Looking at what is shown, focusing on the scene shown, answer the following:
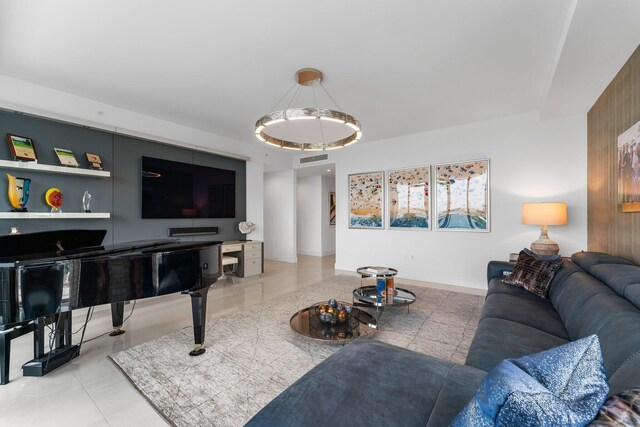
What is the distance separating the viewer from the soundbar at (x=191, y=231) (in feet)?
15.1

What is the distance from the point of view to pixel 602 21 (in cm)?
196

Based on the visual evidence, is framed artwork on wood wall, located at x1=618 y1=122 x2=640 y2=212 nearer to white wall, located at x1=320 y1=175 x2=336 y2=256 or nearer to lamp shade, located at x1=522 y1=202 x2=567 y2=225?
lamp shade, located at x1=522 y1=202 x2=567 y2=225

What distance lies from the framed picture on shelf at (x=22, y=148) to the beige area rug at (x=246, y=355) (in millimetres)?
2572

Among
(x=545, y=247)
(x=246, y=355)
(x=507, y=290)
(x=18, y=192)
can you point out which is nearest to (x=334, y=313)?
(x=246, y=355)

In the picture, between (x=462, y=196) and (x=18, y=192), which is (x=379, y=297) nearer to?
(x=462, y=196)

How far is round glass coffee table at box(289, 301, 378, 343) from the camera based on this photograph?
230 centimetres

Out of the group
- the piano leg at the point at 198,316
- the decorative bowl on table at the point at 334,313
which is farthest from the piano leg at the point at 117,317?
the decorative bowl on table at the point at 334,313

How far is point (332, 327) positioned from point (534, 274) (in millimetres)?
2031

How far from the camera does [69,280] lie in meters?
1.78

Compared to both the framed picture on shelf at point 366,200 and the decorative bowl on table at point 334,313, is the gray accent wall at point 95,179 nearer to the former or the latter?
the framed picture on shelf at point 366,200

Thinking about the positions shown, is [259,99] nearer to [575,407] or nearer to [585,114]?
[575,407]

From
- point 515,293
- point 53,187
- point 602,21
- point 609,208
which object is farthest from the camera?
point 53,187

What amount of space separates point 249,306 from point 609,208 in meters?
4.28

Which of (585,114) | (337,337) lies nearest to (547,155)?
(585,114)
